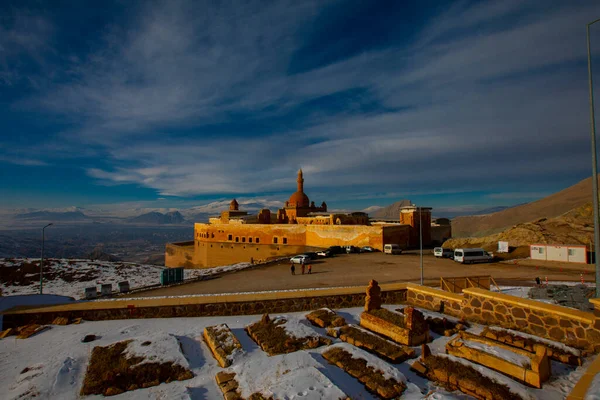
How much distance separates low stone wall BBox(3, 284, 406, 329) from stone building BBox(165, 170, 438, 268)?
68.5 ft

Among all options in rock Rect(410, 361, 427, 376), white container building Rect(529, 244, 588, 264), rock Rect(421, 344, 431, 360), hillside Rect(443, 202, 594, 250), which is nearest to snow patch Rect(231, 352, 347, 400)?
rock Rect(410, 361, 427, 376)

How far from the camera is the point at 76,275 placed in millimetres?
27297

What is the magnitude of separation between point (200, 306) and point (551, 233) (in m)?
31.6

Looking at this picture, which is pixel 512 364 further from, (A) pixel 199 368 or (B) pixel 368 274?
(B) pixel 368 274

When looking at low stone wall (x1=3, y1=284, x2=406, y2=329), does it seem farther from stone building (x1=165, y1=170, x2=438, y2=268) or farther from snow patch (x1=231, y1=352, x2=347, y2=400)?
stone building (x1=165, y1=170, x2=438, y2=268)

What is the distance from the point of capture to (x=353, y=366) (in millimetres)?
5465

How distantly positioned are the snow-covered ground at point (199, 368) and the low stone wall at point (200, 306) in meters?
0.82

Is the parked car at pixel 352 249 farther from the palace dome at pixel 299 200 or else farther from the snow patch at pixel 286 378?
the snow patch at pixel 286 378

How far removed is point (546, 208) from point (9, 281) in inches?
3994

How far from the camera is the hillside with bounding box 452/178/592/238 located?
70.8 metres

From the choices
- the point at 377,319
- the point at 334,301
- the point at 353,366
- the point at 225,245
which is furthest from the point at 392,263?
the point at 225,245

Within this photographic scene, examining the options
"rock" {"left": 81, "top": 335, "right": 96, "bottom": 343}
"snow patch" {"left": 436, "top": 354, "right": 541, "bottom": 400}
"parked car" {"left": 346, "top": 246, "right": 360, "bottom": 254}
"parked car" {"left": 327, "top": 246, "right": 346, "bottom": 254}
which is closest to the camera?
"snow patch" {"left": 436, "top": 354, "right": 541, "bottom": 400}

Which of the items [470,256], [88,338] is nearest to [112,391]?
[88,338]

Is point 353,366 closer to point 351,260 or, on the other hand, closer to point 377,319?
point 377,319
